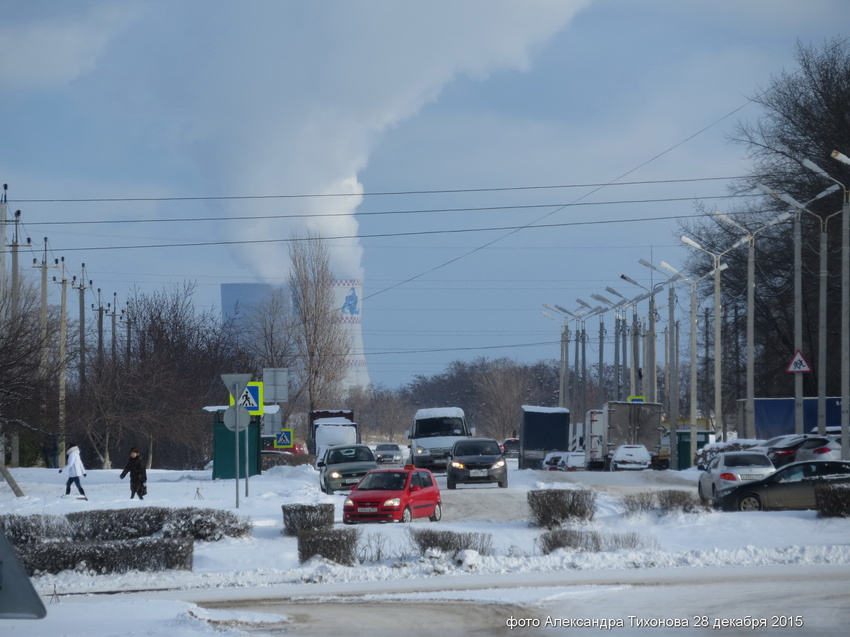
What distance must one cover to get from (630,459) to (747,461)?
73.8 ft

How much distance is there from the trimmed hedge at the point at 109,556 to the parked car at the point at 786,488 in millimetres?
12139

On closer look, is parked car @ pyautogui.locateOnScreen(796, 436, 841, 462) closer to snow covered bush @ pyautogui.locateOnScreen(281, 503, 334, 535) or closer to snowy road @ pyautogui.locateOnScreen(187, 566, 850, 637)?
snow covered bush @ pyautogui.locateOnScreen(281, 503, 334, 535)

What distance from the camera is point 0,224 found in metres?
37.2

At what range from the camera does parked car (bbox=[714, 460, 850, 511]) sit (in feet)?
72.7

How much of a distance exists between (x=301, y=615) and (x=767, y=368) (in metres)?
55.1

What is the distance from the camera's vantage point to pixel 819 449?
34594 millimetres

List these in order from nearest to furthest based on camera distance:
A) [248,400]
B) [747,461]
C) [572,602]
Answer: [572,602] < [248,400] < [747,461]

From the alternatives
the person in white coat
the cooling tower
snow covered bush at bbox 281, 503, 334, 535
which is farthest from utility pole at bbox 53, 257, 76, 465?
the cooling tower

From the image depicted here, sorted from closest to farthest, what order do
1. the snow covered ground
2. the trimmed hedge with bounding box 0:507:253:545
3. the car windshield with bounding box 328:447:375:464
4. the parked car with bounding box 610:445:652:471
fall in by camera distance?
the snow covered ground
the trimmed hedge with bounding box 0:507:253:545
the car windshield with bounding box 328:447:375:464
the parked car with bounding box 610:445:652:471

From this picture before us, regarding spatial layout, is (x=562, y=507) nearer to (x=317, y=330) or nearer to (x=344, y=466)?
(x=344, y=466)

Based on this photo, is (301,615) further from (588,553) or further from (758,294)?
(758,294)

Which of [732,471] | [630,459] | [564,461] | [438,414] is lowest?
[564,461]

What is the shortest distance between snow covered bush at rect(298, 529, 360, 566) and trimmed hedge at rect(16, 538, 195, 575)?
5.80ft

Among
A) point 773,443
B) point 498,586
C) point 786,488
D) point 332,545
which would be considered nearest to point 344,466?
point 786,488
